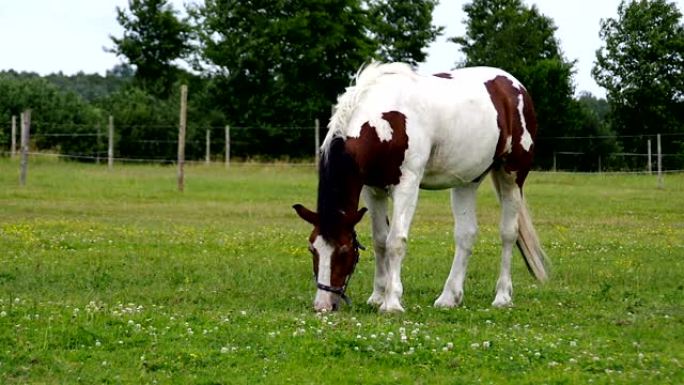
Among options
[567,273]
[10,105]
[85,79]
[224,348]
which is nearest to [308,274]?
[567,273]

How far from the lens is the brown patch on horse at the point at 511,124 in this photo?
11.5 metres

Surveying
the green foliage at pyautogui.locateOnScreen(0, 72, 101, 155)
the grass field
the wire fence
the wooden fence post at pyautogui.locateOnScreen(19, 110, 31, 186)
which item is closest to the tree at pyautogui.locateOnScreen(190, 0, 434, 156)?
the wire fence

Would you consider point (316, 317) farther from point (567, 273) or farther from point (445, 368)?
point (567, 273)

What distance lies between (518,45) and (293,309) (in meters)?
66.2

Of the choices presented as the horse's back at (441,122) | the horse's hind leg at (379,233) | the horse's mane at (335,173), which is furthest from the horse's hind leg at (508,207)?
the horse's mane at (335,173)

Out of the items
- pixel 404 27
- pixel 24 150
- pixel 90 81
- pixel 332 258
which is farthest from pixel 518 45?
pixel 332 258

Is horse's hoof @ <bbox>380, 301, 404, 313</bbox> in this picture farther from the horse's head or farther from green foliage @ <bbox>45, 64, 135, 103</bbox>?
green foliage @ <bbox>45, 64, 135, 103</bbox>

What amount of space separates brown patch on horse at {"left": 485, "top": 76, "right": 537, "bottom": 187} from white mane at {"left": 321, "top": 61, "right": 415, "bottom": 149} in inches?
44.6

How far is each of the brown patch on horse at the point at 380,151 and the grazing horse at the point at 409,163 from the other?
10 mm

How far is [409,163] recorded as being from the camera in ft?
34.2

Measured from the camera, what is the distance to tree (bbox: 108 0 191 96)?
242ft

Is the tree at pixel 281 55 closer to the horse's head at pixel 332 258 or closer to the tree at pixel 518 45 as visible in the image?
the tree at pixel 518 45

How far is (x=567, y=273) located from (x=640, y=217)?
452 inches

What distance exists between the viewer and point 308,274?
1339 centimetres
